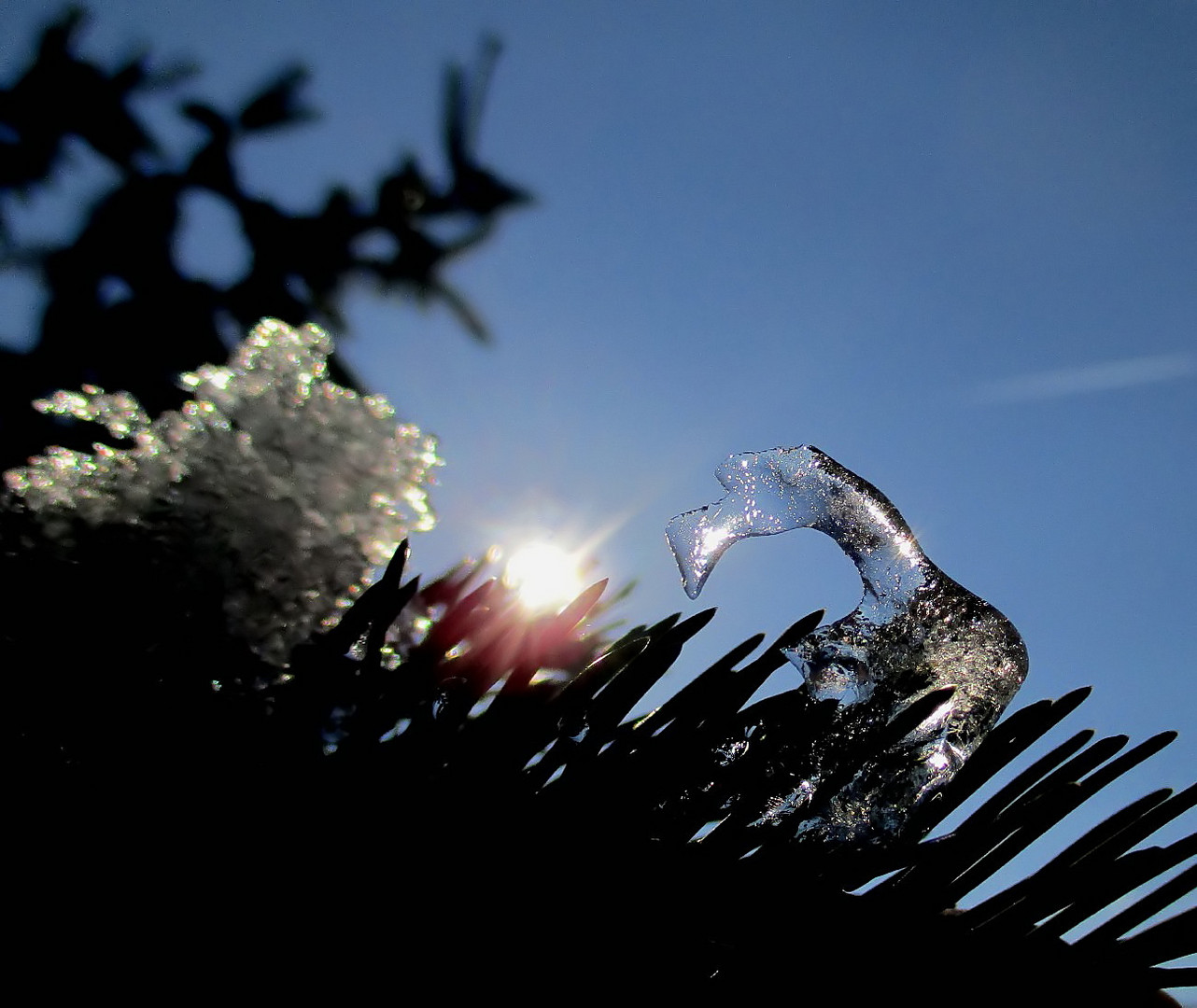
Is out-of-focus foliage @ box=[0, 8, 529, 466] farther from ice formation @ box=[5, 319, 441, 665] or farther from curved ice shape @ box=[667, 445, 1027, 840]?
curved ice shape @ box=[667, 445, 1027, 840]

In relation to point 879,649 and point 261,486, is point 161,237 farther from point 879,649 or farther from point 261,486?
point 879,649

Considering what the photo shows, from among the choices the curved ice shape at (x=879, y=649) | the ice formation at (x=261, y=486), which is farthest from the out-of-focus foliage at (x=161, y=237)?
the curved ice shape at (x=879, y=649)

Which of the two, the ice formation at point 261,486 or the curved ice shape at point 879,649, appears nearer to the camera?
the ice formation at point 261,486

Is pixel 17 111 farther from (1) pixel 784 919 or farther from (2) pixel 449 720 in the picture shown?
(1) pixel 784 919

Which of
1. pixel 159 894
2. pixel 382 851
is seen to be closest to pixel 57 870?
pixel 159 894

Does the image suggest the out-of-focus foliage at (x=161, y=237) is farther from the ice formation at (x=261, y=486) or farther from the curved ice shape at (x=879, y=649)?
the curved ice shape at (x=879, y=649)
